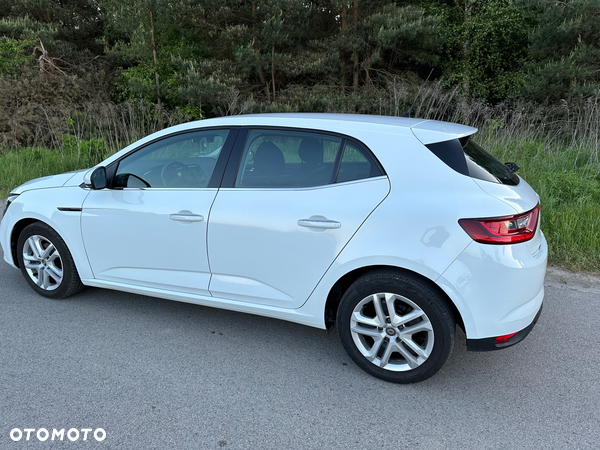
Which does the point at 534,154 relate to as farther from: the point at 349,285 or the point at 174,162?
the point at 174,162

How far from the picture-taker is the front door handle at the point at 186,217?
3.37m

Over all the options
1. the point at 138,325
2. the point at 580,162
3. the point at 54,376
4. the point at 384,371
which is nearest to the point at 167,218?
the point at 138,325

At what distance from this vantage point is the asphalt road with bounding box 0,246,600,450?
8.32 ft

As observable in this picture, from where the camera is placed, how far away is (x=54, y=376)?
9.96 ft

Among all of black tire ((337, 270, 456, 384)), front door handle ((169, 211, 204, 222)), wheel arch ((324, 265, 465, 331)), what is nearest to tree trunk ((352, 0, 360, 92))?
front door handle ((169, 211, 204, 222))

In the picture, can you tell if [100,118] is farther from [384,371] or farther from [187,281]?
[384,371]

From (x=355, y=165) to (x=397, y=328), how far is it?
1037 millimetres

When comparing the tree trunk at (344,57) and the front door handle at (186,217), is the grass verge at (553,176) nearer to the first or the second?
the front door handle at (186,217)

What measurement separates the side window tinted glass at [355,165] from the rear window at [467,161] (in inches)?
14.3

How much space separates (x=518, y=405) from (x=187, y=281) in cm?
230

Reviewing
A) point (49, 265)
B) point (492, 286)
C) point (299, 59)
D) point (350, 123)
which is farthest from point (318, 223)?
point (299, 59)

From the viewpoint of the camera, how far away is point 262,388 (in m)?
2.95

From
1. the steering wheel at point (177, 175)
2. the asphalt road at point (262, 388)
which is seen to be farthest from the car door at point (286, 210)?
the asphalt road at point (262, 388)

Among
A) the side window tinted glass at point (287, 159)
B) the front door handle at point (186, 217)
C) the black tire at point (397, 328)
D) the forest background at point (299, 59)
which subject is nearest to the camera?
the black tire at point (397, 328)
